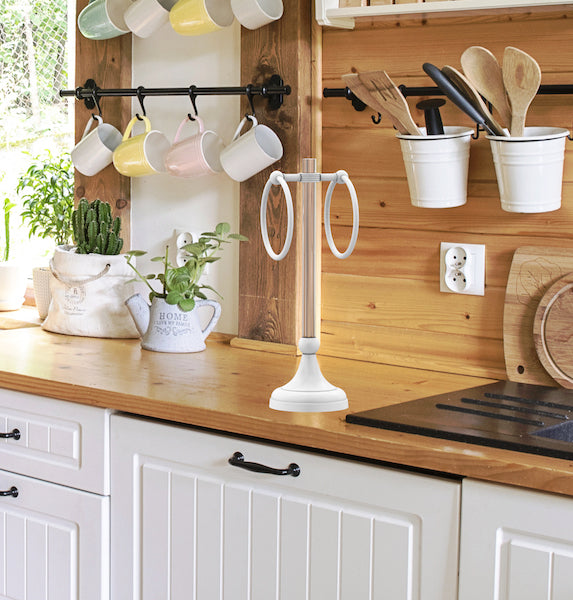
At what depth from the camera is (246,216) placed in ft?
6.73

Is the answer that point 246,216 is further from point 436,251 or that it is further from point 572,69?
point 572,69

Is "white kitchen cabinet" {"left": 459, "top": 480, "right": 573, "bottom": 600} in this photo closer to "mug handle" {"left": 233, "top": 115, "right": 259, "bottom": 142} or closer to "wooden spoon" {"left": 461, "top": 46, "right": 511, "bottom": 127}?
"wooden spoon" {"left": 461, "top": 46, "right": 511, "bottom": 127}

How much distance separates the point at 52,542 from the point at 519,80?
1.16m

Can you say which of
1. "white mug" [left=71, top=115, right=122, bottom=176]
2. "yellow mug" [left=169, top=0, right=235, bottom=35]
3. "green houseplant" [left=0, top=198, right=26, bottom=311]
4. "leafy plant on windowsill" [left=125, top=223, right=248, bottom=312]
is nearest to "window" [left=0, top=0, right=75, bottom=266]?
"green houseplant" [left=0, top=198, right=26, bottom=311]

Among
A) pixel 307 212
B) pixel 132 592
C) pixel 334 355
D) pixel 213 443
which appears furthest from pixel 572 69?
pixel 132 592

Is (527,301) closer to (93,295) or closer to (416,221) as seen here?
(416,221)

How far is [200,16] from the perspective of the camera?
198cm

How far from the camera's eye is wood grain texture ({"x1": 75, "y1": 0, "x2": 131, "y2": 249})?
87.6 inches

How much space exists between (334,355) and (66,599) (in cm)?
72

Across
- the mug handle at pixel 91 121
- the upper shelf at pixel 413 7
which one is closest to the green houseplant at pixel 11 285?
the mug handle at pixel 91 121

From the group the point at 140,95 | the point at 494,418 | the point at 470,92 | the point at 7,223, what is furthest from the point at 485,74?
the point at 7,223

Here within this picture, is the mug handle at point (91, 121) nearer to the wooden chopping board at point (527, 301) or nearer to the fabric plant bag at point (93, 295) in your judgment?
the fabric plant bag at point (93, 295)

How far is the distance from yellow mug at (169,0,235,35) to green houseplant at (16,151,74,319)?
680 mm

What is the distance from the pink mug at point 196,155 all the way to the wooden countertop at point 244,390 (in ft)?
1.31
